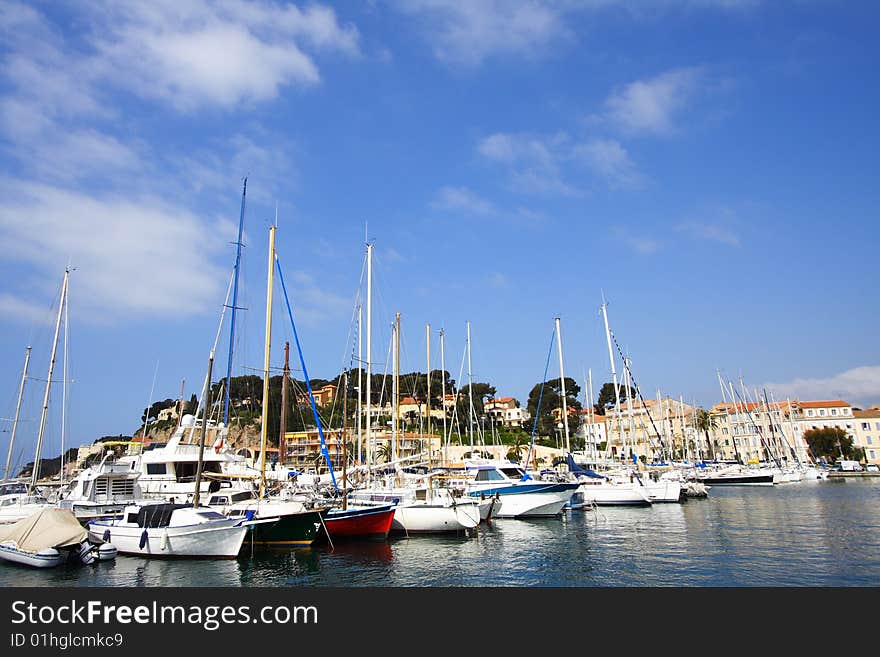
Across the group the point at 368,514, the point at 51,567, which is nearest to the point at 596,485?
the point at 368,514

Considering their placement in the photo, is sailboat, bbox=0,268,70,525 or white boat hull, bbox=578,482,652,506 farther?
white boat hull, bbox=578,482,652,506

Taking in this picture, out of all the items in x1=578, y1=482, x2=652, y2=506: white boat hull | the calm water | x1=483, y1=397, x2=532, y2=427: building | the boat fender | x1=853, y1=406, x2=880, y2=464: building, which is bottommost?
the calm water

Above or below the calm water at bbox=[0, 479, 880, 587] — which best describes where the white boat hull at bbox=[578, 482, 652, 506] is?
above

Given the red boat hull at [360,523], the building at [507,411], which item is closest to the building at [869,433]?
the building at [507,411]

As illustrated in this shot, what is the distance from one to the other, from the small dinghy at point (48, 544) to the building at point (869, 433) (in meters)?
119

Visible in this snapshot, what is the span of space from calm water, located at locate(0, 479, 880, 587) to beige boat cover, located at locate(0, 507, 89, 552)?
3.15ft

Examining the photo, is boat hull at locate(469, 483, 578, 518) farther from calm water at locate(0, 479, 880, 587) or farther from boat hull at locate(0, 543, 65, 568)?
boat hull at locate(0, 543, 65, 568)

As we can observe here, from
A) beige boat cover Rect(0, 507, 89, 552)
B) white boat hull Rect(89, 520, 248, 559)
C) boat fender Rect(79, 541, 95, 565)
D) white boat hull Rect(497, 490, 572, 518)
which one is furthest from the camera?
white boat hull Rect(497, 490, 572, 518)

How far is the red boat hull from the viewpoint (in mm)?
27391

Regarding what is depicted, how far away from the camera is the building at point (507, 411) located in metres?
125

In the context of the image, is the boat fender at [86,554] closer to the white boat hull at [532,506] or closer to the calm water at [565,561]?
the calm water at [565,561]

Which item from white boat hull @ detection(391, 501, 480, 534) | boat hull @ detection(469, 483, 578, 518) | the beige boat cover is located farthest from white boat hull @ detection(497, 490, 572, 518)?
the beige boat cover

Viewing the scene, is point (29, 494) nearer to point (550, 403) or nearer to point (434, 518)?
point (434, 518)
